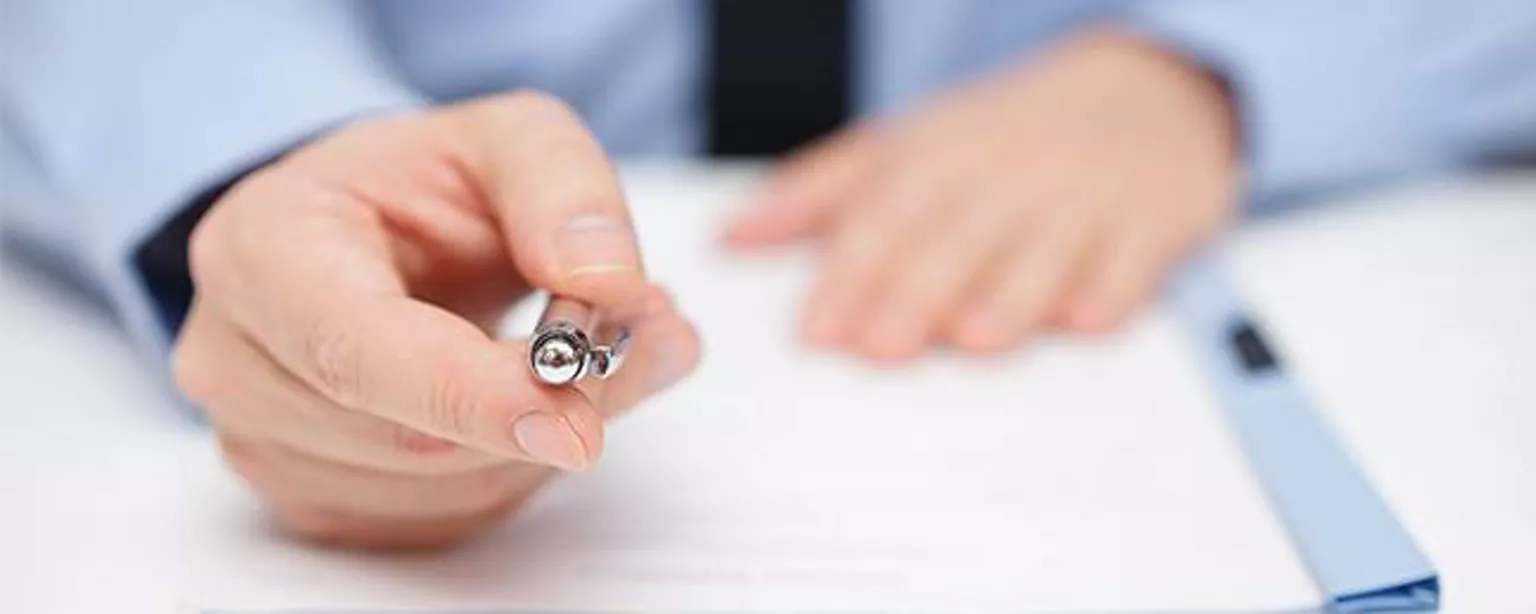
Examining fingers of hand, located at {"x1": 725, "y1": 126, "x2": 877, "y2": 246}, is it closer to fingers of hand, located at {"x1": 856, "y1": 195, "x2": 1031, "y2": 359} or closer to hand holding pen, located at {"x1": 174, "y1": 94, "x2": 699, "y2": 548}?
fingers of hand, located at {"x1": 856, "y1": 195, "x2": 1031, "y2": 359}

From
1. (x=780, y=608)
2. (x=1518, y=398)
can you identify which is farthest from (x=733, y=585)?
(x=1518, y=398)

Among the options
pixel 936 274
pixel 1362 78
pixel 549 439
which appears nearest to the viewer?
pixel 549 439

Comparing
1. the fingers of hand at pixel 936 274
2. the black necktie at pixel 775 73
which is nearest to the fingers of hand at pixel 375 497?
the fingers of hand at pixel 936 274

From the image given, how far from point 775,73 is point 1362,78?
238 mm

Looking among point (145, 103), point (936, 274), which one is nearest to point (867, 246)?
point (936, 274)

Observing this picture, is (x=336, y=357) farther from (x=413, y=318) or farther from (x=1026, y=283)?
(x=1026, y=283)

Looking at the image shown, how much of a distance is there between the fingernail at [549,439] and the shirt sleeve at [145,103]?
0.18 m

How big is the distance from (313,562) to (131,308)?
12 centimetres

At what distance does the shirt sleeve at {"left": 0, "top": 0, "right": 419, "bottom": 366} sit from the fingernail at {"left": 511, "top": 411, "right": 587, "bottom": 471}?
18cm

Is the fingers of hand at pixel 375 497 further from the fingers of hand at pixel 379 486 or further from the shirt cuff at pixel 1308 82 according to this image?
the shirt cuff at pixel 1308 82

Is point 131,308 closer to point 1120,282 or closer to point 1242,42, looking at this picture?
point 1120,282

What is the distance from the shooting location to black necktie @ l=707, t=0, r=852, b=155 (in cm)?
66

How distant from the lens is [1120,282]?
549 millimetres

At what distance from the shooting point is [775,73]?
669mm
